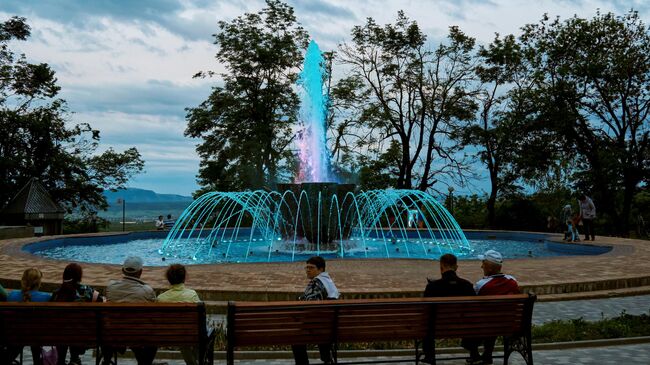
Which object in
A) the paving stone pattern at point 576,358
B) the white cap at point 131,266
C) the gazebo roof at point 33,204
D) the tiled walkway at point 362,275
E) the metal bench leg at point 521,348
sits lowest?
the paving stone pattern at point 576,358

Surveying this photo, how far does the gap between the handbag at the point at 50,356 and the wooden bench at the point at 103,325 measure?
0.41 meters

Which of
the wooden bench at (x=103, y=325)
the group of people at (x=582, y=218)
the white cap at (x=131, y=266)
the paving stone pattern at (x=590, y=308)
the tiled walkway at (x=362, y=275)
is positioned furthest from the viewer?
the group of people at (x=582, y=218)

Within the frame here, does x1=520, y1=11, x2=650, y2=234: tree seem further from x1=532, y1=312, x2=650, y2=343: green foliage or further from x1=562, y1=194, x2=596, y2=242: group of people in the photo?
x1=532, y1=312, x2=650, y2=343: green foliage

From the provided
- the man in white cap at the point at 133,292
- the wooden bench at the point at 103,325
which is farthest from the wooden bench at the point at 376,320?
the man in white cap at the point at 133,292

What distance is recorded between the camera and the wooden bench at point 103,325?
5715mm

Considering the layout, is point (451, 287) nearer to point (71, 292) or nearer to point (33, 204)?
point (71, 292)

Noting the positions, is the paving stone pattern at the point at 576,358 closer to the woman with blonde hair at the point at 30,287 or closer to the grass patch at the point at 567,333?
the grass patch at the point at 567,333

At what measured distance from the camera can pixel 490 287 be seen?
6.76 meters

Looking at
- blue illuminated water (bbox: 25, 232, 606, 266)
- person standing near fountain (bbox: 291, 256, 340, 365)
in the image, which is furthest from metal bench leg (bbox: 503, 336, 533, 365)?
blue illuminated water (bbox: 25, 232, 606, 266)

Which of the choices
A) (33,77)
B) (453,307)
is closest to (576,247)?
(453,307)

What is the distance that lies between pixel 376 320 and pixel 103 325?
2.60 m

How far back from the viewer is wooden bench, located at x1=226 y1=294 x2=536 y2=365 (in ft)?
19.2

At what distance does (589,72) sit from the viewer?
31.5 m

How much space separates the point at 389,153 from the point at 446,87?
18.1 feet
